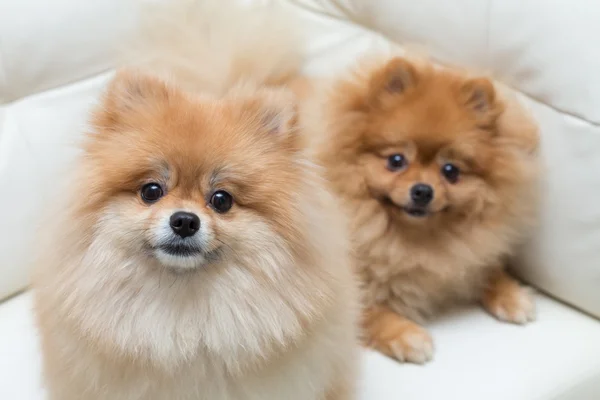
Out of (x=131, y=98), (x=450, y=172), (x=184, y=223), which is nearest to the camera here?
(x=184, y=223)

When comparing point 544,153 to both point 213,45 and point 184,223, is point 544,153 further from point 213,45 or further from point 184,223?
point 184,223

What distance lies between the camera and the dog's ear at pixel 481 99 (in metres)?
1.49

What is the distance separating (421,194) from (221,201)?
570mm

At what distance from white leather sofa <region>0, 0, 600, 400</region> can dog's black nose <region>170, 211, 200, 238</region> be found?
51cm

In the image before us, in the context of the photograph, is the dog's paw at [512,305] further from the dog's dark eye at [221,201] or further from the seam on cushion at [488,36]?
the dog's dark eye at [221,201]

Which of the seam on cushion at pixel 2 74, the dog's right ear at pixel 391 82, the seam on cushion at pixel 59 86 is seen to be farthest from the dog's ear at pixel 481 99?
the seam on cushion at pixel 2 74

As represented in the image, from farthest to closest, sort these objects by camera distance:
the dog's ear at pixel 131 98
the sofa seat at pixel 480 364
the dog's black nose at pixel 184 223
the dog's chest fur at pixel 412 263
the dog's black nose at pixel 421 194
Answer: the dog's chest fur at pixel 412 263 < the dog's black nose at pixel 421 194 < the sofa seat at pixel 480 364 < the dog's ear at pixel 131 98 < the dog's black nose at pixel 184 223

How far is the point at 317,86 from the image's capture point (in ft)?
5.90

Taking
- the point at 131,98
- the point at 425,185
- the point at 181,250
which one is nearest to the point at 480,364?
the point at 425,185

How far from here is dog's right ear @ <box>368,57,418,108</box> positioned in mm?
1519

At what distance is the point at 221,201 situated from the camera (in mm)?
1058

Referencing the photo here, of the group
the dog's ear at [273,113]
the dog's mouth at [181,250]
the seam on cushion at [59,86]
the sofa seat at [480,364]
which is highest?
the dog's ear at [273,113]

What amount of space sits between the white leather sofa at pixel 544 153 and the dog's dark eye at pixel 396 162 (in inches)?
13.2

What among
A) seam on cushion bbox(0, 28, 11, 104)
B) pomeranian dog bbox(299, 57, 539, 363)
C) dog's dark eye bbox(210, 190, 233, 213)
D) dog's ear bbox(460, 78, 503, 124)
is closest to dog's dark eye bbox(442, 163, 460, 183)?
pomeranian dog bbox(299, 57, 539, 363)
